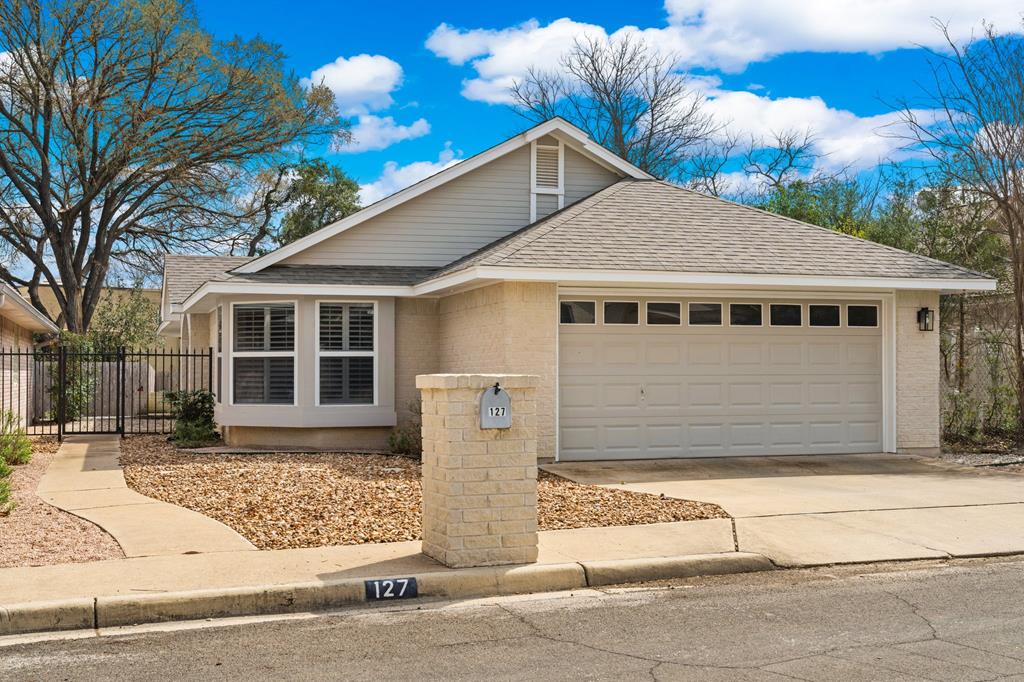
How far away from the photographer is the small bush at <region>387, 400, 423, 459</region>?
16.0 meters

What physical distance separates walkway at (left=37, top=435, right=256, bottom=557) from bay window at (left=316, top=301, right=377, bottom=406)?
3543mm

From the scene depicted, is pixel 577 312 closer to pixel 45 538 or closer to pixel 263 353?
pixel 263 353

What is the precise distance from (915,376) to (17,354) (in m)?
16.0

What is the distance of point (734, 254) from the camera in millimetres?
15500

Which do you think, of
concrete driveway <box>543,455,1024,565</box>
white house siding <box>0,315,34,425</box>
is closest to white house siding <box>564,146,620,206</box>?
concrete driveway <box>543,455,1024,565</box>

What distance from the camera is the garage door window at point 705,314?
15.5 metres

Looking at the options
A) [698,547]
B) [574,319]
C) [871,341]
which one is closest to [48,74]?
[574,319]

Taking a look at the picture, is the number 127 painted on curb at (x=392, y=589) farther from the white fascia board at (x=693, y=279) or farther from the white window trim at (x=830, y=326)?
the white window trim at (x=830, y=326)

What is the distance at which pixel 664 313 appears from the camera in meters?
15.4

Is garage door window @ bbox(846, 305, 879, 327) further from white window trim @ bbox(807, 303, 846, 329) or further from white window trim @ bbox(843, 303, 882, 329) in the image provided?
white window trim @ bbox(807, 303, 846, 329)

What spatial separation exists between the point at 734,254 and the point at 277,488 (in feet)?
25.2

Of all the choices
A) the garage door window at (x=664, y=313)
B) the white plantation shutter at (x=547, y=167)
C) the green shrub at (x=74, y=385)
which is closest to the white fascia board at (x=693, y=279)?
the garage door window at (x=664, y=313)

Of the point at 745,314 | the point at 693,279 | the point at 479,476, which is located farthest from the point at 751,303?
the point at 479,476

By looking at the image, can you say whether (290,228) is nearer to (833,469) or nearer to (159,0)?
(159,0)
